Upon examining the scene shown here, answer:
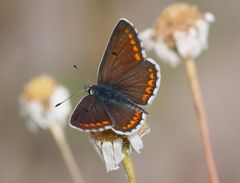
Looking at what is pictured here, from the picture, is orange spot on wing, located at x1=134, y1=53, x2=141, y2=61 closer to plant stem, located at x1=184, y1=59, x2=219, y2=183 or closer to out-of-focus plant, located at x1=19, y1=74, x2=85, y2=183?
plant stem, located at x1=184, y1=59, x2=219, y2=183

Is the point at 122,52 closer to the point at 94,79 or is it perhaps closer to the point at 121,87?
the point at 121,87

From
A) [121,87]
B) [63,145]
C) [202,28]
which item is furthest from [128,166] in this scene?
[202,28]

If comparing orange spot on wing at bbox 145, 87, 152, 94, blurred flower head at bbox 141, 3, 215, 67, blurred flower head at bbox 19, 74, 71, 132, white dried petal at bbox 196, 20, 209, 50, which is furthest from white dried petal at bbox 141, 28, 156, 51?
orange spot on wing at bbox 145, 87, 152, 94

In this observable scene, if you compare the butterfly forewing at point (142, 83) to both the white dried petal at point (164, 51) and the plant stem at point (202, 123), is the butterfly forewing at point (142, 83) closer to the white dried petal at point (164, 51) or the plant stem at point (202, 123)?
the plant stem at point (202, 123)

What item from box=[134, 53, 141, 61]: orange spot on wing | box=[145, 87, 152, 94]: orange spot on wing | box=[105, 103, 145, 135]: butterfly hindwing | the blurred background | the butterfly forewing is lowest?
box=[105, 103, 145, 135]: butterfly hindwing

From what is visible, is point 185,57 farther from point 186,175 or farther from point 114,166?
point 186,175

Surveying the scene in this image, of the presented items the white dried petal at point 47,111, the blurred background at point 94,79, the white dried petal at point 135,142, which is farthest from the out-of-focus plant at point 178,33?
the blurred background at point 94,79
